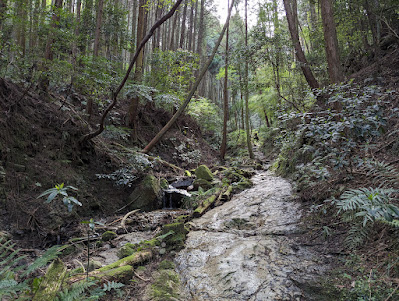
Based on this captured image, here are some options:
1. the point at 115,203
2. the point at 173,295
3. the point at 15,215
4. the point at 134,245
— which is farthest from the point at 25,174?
the point at 173,295

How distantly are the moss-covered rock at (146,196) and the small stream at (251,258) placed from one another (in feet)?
6.62

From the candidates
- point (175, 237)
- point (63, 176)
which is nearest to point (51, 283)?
point (175, 237)

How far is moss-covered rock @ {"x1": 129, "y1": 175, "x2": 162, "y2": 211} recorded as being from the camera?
750 cm

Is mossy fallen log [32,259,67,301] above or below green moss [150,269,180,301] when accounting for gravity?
above

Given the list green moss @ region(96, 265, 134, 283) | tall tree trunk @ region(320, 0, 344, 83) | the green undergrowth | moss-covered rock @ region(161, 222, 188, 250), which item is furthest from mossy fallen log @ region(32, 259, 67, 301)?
tall tree trunk @ region(320, 0, 344, 83)

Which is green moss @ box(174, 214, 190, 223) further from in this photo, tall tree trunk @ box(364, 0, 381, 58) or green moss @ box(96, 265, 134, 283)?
tall tree trunk @ box(364, 0, 381, 58)

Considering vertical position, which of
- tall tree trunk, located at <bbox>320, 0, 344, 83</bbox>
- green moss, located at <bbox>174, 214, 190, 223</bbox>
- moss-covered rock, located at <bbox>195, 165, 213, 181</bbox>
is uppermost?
tall tree trunk, located at <bbox>320, 0, 344, 83</bbox>

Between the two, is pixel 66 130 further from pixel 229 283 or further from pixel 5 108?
pixel 229 283

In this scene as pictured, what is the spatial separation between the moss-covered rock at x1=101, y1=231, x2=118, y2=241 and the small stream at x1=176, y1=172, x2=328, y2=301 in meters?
1.80

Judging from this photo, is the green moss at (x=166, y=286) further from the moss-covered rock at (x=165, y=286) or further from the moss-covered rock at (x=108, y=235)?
the moss-covered rock at (x=108, y=235)

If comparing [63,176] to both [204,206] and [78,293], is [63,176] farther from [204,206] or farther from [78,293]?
[78,293]

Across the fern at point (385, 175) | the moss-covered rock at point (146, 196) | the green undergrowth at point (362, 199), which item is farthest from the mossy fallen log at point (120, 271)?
the fern at point (385, 175)

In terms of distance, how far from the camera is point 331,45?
6168 mm

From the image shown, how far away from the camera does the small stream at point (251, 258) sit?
302 centimetres
